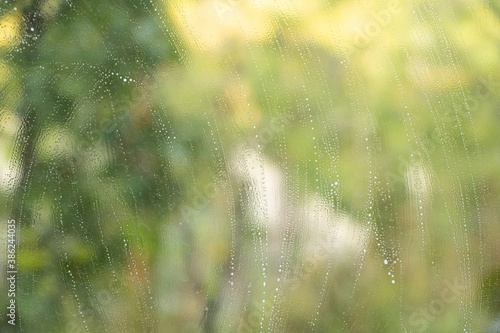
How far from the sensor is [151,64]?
46 centimetres

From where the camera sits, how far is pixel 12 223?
46 centimetres

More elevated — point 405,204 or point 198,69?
point 198,69

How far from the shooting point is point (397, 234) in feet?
1.50

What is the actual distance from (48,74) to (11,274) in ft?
0.87

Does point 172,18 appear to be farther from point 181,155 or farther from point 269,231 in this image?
point 269,231

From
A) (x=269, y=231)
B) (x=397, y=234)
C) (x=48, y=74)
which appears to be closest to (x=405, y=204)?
(x=397, y=234)

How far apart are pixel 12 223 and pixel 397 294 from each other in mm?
510

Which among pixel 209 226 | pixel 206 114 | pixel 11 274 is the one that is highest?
pixel 206 114

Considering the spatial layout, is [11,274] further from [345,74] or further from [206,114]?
[345,74]

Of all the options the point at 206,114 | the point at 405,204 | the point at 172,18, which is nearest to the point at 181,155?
the point at 206,114

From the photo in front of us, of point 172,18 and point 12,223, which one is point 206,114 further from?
point 12,223

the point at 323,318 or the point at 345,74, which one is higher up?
the point at 345,74

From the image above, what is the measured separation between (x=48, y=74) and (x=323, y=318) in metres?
0.48

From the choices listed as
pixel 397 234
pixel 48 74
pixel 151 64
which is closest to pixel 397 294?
pixel 397 234
